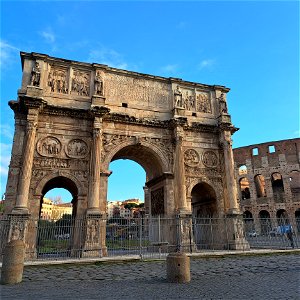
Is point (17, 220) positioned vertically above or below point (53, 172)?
below

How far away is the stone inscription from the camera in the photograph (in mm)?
15914

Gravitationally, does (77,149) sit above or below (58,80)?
below

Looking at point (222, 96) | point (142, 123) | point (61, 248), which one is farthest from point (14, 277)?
point (222, 96)

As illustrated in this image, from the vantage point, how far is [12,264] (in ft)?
22.0

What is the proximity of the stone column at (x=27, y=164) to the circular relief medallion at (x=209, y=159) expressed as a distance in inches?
377

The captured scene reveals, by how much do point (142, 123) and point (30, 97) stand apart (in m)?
5.93

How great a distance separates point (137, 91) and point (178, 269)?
11.9m

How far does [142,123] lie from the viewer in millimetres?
15539

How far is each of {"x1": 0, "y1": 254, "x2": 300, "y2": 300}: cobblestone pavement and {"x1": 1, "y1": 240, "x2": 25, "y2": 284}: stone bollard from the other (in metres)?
0.32

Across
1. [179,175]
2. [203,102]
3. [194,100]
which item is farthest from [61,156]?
[203,102]

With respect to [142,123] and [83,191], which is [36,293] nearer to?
[83,191]

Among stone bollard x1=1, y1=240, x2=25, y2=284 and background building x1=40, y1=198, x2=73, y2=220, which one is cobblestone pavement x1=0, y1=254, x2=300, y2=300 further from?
background building x1=40, y1=198, x2=73, y2=220

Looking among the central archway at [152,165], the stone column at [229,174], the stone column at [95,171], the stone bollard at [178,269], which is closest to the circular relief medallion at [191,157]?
the central archway at [152,165]

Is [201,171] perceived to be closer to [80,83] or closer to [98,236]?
[98,236]
